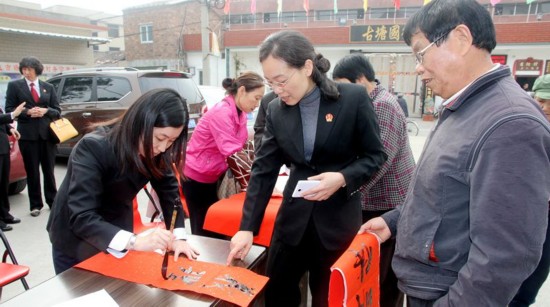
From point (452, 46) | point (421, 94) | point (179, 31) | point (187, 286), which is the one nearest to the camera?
point (452, 46)

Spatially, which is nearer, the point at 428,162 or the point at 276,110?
the point at 428,162

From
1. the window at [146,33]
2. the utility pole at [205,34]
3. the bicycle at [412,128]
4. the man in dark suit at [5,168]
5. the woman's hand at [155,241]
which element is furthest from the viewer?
the window at [146,33]

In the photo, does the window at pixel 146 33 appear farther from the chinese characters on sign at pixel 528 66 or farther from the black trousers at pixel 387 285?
the black trousers at pixel 387 285

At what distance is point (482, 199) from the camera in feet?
2.63

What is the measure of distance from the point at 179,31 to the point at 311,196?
63.9 feet

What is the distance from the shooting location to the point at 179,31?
19047 millimetres

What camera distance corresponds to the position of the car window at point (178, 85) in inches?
204

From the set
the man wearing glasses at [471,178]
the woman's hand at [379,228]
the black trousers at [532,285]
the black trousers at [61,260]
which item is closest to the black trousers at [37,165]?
the black trousers at [61,260]

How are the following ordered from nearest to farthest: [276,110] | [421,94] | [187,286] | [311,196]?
[187,286] → [311,196] → [276,110] → [421,94]

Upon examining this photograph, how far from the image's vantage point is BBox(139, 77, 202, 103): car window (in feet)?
17.0

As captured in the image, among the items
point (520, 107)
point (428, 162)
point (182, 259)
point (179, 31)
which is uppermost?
point (179, 31)

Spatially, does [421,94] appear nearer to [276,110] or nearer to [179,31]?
[179,31]

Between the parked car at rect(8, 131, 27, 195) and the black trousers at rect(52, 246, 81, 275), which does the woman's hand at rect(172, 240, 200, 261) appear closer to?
the black trousers at rect(52, 246, 81, 275)

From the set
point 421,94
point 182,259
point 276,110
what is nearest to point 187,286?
point 182,259
